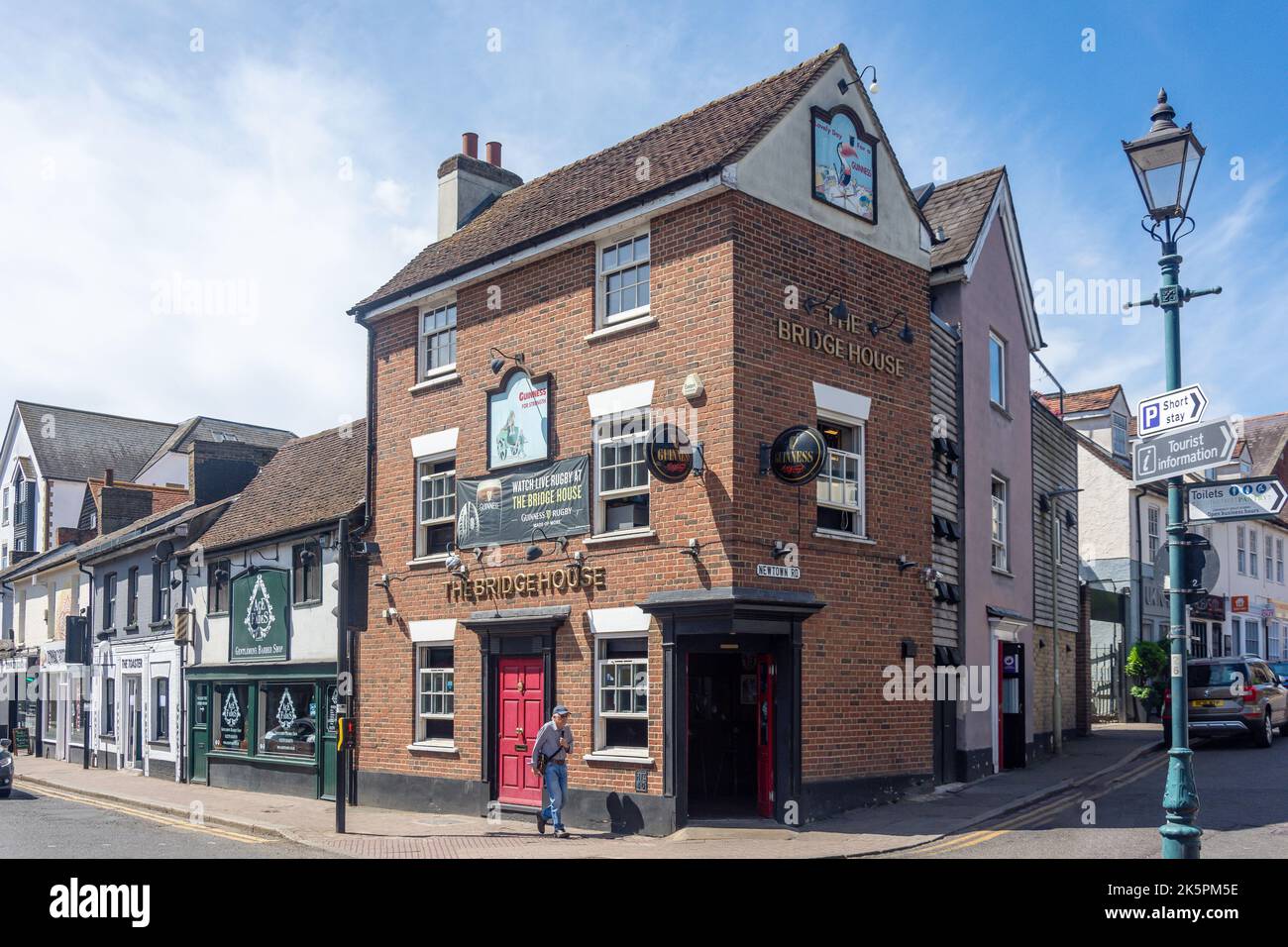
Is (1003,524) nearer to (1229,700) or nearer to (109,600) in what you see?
(1229,700)

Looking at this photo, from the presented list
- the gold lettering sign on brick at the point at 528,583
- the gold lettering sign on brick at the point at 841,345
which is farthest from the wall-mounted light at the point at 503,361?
the gold lettering sign on brick at the point at 841,345

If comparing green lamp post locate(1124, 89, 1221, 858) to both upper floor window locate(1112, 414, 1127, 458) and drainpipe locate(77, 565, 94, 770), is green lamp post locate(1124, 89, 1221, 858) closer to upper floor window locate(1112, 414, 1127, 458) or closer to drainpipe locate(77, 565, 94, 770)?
upper floor window locate(1112, 414, 1127, 458)

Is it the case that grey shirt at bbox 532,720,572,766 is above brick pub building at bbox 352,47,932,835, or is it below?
below

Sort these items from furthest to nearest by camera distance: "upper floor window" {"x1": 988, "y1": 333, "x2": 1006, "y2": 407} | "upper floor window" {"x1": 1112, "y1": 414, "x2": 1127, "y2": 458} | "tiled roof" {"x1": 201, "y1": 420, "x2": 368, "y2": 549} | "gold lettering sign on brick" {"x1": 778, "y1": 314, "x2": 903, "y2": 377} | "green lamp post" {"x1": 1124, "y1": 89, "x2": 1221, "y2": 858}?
"upper floor window" {"x1": 1112, "y1": 414, "x2": 1127, "y2": 458}, "tiled roof" {"x1": 201, "y1": 420, "x2": 368, "y2": 549}, "upper floor window" {"x1": 988, "y1": 333, "x2": 1006, "y2": 407}, "gold lettering sign on brick" {"x1": 778, "y1": 314, "x2": 903, "y2": 377}, "green lamp post" {"x1": 1124, "y1": 89, "x2": 1221, "y2": 858}

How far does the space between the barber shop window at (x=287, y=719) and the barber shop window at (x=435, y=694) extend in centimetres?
366

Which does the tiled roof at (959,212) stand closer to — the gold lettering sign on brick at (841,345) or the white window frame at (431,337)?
the gold lettering sign on brick at (841,345)

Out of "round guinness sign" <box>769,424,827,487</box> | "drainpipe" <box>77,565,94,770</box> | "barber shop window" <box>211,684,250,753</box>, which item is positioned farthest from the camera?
"drainpipe" <box>77,565,94,770</box>

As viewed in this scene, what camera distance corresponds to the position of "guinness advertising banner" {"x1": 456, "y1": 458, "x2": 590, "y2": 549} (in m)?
17.1

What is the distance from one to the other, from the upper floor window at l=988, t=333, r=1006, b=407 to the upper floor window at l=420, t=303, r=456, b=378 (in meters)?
9.72

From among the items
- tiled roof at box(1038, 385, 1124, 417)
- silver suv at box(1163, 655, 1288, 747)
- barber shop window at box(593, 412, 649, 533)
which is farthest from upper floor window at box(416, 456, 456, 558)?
tiled roof at box(1038, 385, 1124, 417)

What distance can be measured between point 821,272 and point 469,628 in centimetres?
765

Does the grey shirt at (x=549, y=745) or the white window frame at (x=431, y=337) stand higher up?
the white window frame at (x=431, y=337)

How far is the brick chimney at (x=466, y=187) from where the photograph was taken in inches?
912
